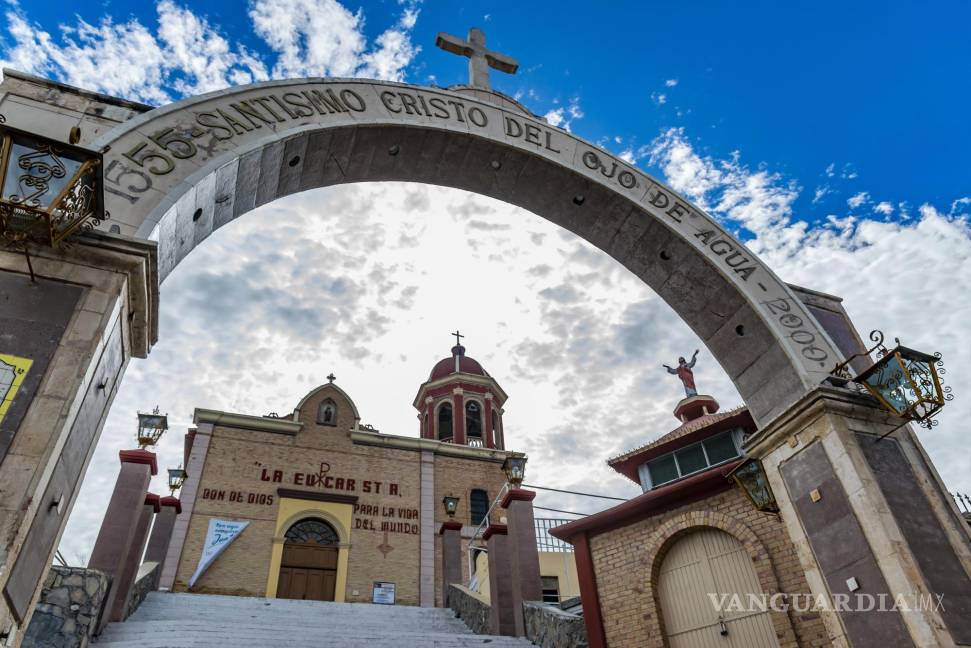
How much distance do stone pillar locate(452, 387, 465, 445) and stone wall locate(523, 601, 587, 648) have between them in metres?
14.5

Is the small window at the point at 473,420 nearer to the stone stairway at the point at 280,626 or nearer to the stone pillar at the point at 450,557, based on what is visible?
the stone pillar at the point at 450,557

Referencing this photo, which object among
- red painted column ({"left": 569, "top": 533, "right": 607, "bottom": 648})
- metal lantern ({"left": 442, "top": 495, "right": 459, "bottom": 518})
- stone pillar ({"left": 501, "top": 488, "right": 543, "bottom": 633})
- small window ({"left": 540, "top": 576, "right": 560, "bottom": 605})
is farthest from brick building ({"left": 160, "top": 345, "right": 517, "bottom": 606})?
stone pillar ({"left": 501, "top": 488, "right": 543, "bottom": 633})

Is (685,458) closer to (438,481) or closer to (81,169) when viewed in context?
(438,481)

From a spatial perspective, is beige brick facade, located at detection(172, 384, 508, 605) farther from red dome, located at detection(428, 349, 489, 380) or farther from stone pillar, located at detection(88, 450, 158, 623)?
stone pillar, located at detection(88, 450, 158, 623)

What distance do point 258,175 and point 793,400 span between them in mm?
5642

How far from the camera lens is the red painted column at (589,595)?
34.1 feet

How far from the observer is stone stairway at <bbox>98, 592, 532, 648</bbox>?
8078 mm

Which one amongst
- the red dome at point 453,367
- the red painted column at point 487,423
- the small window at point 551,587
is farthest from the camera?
the red dome at point 453,367

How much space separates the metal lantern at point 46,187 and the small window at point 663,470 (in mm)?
12612

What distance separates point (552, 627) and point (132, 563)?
6390 millimetres

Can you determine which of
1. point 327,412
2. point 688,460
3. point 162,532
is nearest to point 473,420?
point 327,412

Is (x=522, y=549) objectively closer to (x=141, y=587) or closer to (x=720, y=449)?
(x=720, y=449)

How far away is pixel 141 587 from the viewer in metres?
11.1

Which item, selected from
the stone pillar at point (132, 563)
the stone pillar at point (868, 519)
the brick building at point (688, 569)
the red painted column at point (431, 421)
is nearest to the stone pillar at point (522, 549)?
the brick building at point (688, 569)
